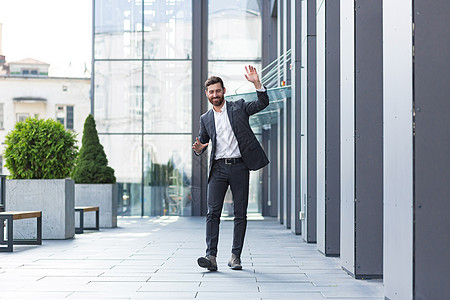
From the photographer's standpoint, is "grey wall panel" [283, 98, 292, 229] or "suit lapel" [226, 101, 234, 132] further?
"grey wall panel" [283, 98, 292, 229]

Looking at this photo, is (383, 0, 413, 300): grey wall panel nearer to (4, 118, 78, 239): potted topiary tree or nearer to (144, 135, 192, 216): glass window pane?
(4, 118, 78, 239): potted topiary tree

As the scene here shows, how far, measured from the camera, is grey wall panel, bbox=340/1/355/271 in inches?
229

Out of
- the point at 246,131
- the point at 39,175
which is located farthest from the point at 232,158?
the point at 39,175

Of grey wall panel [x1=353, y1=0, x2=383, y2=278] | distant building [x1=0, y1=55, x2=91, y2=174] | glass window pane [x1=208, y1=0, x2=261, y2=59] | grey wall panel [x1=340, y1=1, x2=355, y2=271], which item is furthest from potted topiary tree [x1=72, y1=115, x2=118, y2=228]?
distant building [x1=0, y1=55, x2=91, y2=174]

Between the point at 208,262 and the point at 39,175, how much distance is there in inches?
192

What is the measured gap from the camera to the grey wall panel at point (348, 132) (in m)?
5.81

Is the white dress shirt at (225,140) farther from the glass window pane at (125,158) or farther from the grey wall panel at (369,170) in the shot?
the glass window pane at (125,158)

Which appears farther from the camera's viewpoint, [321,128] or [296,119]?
[296,119]

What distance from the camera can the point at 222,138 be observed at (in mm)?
6387

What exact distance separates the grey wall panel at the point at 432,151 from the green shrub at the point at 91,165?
411 inches

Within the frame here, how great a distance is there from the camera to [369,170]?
18.6 feet

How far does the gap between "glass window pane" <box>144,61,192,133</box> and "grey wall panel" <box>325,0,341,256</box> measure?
1086 centimetres

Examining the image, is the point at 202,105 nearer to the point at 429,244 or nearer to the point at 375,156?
the point at 375,156

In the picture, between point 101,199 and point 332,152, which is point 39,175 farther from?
point 332,152
